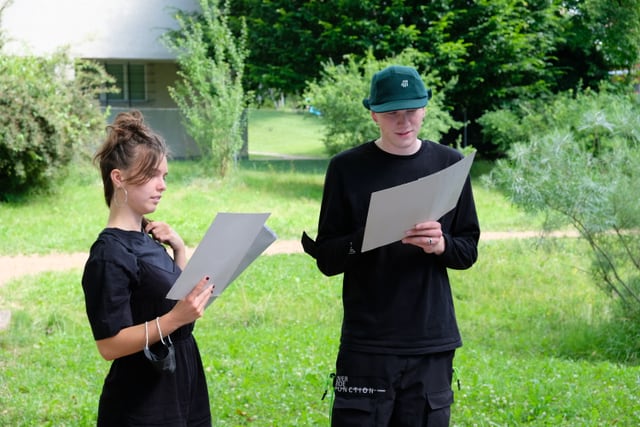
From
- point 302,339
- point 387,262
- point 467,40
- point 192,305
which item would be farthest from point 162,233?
point 467,40

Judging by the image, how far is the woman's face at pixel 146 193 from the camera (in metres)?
2.85

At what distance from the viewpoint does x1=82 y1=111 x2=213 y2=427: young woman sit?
8.88ft

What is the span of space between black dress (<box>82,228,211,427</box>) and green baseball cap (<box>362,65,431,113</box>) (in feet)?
3.26

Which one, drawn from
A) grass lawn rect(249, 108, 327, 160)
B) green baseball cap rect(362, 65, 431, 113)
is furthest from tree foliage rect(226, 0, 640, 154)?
green baseball cap rect(362, 65, 431, 113)

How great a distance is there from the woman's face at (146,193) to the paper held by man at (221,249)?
0.31 m

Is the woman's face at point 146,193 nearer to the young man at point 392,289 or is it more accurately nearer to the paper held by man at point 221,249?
the paper held by man at point 221,249

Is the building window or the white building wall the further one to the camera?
the building window

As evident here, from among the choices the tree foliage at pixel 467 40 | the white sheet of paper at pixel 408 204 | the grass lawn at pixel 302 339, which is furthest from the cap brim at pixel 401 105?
the tree foliage at pixel 467 40

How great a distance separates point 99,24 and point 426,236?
22.7m

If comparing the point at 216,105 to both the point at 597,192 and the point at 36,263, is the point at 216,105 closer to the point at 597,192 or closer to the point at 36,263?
the point at 36,263

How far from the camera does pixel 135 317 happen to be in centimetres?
284

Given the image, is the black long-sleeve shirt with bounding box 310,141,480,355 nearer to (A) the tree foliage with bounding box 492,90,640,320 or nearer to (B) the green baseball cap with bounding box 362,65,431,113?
(B) the green baseball cap with bounding box 362,65,431,113

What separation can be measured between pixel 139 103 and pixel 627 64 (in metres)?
14.3

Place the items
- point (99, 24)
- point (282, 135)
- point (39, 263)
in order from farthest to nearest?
point (282, 135), point (99, 24), point (39, 263)
